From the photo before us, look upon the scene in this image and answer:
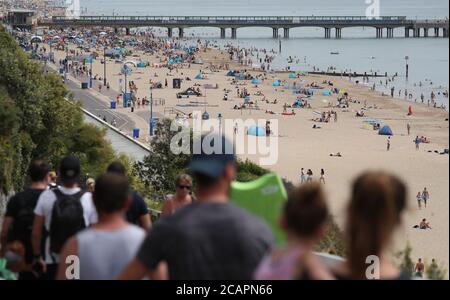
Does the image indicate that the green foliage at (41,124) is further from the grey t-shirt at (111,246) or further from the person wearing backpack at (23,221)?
the grey t-shirt at (111,246)

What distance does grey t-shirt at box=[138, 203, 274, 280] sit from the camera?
328 cm

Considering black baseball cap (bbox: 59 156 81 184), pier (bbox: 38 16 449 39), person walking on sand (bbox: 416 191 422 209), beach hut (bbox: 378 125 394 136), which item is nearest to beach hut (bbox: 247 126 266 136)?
beach hut (bbox: 378 125 394 136)

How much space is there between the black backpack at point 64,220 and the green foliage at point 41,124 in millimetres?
8960

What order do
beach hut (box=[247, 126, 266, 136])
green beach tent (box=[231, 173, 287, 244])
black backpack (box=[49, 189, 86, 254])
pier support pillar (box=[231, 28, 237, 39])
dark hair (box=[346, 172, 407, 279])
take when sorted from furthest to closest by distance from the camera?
pier support pillar (box=[231, 28, 237, 39]) < beach hut (box=[247, 126, 266, 136]) < black backpack (box=[49, 189, 86, 254]) < green beach tent (box=[231, 173, 287, 244]) < dark hair (box=[346, 172, 407, 279])

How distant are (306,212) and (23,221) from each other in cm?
248

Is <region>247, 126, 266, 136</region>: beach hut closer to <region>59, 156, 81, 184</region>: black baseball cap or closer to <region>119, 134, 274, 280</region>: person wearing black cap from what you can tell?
<region>59, 156, 81, 184</region>: black baseball cap

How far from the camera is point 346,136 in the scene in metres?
32.7

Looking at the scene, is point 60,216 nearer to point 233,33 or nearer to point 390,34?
point 233,33

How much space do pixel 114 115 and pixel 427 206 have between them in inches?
691

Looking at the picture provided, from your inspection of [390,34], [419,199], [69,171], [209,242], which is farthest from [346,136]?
[390,34]

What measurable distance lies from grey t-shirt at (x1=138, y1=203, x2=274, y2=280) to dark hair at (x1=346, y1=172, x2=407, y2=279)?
1.55 feet

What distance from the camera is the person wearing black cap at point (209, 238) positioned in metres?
3.28
